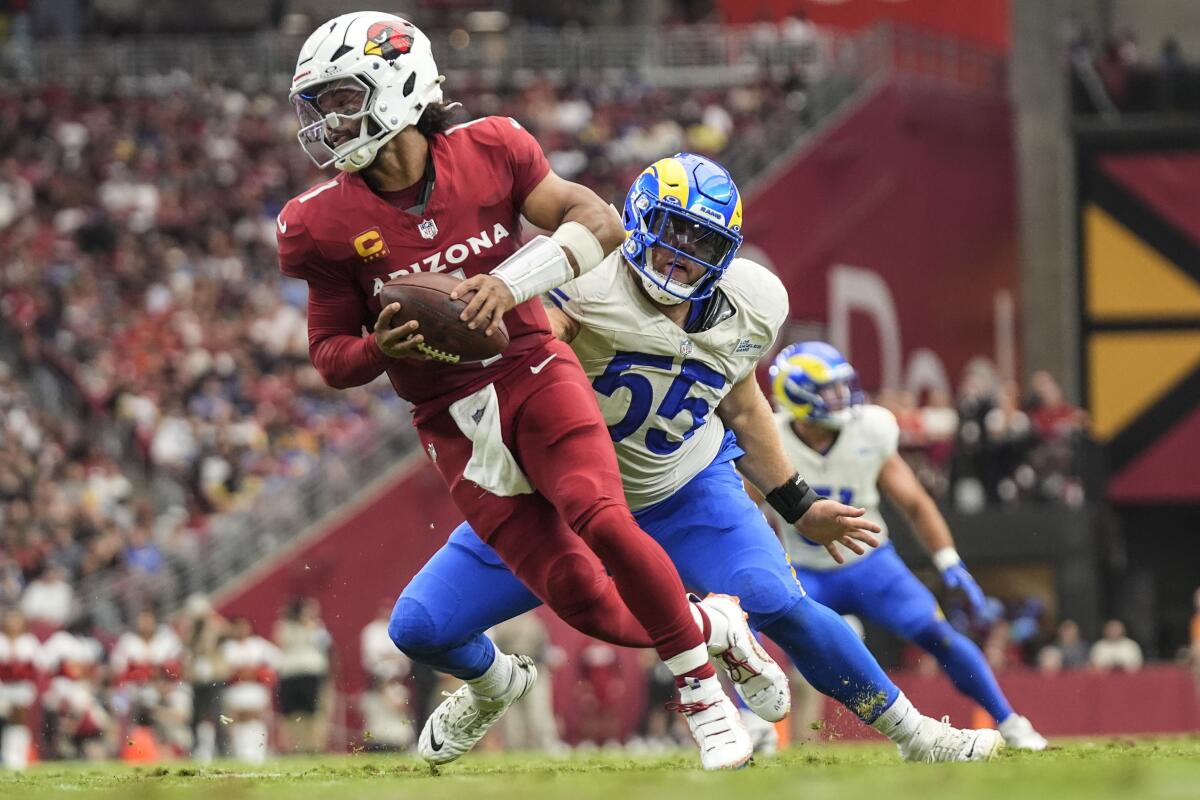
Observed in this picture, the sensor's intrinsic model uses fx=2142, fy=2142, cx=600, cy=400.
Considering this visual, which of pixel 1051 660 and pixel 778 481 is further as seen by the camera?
pixel 1051 660

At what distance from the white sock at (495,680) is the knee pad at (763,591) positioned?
829mm

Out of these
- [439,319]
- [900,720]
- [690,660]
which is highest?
[439,319]

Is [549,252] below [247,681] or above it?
above

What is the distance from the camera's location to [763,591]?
6441mm

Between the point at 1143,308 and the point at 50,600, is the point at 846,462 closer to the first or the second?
the point at 50,600

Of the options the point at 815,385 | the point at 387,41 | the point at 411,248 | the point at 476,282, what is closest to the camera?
the point at 476,282

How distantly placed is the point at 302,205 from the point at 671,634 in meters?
1.65

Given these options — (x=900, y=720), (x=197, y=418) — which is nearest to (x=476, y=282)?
(x=900, y=720)

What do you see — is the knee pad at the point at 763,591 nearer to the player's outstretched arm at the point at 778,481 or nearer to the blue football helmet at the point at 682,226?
the player's outstretched arm at the point at 778,481

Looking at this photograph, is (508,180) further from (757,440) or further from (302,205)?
(757,440)

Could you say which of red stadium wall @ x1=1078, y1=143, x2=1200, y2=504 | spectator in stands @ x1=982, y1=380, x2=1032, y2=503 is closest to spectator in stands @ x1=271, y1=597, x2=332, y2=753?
spectator in stands @ x1=982, y1=380, x2=1032, y2=503

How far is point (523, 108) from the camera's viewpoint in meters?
23.8

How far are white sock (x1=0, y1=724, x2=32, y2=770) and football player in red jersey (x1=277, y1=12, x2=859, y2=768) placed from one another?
8.44 metres

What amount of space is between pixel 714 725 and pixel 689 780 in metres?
0.74
